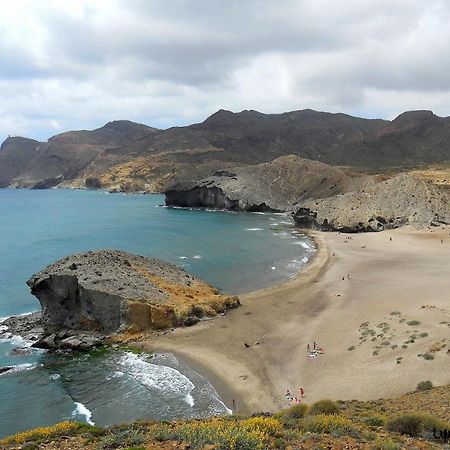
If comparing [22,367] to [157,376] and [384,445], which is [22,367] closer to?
[157,376]

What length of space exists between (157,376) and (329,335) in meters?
13.1

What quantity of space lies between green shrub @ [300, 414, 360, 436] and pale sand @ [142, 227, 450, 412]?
9.45 m

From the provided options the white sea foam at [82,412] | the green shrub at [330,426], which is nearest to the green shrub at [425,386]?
the green shrub at [330,426]

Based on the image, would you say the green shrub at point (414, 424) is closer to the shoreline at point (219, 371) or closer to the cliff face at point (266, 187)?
the shoreline at point (219, 371)

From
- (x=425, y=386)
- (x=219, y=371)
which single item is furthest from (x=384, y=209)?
(x=425, y=386)

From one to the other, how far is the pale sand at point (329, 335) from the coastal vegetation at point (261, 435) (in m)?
8.63

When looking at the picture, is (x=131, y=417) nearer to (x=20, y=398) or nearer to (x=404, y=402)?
(x=20, y=398)

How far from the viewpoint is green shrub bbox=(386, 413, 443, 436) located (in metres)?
16.4

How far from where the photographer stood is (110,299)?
1518 inches

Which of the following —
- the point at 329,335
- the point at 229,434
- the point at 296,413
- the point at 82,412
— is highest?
the point at 229,434

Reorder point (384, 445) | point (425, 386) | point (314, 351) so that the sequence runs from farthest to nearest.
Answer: point (314, 351), point (425, 386), point (384, 445)

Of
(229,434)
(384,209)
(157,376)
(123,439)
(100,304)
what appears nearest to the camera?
(229,434)

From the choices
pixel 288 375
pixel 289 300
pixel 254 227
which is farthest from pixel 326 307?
pixel 254 227

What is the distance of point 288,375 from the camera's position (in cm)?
3041
